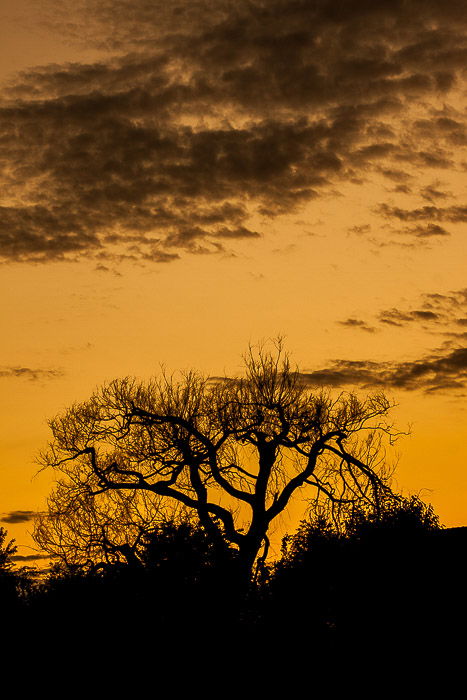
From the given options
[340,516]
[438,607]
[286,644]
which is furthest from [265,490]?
[438,607]

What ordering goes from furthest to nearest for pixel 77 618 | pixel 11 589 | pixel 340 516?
1. pixel 11 589
2. pixel 340 516
3. pixel 77 618

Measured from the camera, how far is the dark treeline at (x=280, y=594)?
3008 cm

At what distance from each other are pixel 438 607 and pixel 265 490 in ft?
39.0

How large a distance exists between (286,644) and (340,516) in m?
6.04

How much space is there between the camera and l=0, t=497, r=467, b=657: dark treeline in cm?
3008

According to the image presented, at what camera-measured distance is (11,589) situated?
40.0m

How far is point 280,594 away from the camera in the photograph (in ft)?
110

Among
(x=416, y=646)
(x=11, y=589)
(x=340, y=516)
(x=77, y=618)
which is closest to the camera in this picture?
(x=416, y=646)

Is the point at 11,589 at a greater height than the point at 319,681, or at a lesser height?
greater

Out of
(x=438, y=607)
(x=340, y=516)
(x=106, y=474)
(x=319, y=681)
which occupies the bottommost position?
(x=319, y=681)

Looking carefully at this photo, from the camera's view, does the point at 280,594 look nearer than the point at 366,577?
No

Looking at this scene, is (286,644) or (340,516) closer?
(286,644)

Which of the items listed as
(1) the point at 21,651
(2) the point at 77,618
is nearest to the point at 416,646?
(2) the point at 77,618

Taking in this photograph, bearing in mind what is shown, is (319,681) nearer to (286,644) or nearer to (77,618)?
(286,644)
